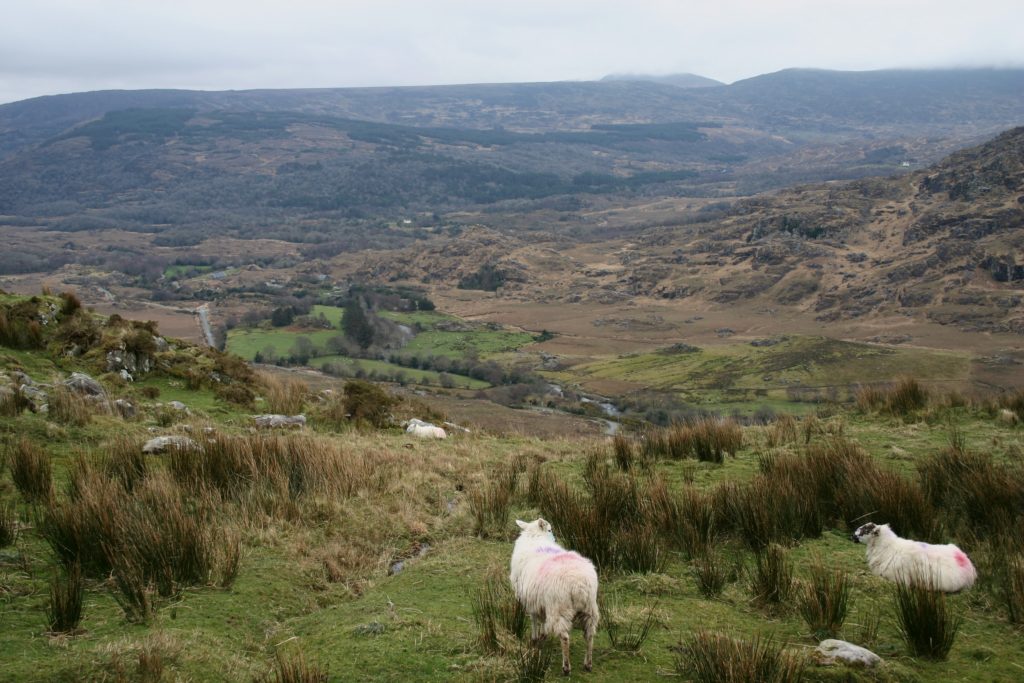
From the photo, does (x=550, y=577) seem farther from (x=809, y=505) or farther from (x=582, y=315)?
(x=582, y=315)

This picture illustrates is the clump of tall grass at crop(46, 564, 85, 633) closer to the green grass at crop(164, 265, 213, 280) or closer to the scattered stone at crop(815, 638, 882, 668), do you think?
the scattered stone at crop(815, 638, 882, 668)

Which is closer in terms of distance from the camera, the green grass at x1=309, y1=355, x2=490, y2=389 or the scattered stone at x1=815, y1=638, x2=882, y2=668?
the scattered stone at x1=815, y1=638, x2=882, y2=668

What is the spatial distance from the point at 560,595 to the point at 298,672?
1.59 m

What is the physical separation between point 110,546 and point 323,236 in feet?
464

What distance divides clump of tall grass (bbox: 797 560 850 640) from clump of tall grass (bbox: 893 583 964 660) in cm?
38

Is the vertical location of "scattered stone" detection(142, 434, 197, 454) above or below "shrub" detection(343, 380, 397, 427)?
above

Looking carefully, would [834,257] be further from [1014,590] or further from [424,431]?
[1014,590]

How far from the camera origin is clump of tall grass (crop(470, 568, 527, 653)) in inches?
187

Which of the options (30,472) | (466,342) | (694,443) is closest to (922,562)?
(694,443)

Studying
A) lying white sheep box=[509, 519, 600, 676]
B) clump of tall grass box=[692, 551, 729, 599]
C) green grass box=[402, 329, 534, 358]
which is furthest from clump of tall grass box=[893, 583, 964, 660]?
green grass box=[402, 329, 534, 358]

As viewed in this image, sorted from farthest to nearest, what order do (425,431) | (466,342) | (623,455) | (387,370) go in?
(466,342) → (387,370) → (425,431) → (623,455)

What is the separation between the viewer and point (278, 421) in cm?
1250

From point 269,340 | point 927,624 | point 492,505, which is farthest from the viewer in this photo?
point 269,340

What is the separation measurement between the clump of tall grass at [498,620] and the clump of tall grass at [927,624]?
100 inches
